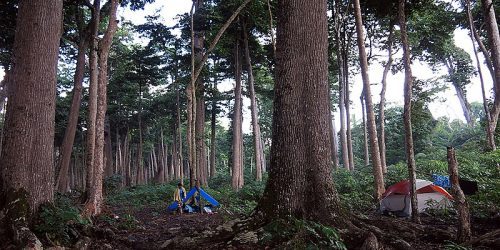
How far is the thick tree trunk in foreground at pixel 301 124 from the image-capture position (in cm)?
516

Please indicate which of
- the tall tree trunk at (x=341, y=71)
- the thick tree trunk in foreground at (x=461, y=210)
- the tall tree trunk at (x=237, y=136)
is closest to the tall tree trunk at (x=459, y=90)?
the tall tree trunk at (x=341, y=71)

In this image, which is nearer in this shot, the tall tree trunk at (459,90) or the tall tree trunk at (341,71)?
the tall tree trunk at (341,71)

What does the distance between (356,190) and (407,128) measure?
21.5 feet

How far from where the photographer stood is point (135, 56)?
2530cm

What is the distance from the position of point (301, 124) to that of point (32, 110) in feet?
13.9

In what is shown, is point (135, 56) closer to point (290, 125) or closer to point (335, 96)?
point (335, 96)

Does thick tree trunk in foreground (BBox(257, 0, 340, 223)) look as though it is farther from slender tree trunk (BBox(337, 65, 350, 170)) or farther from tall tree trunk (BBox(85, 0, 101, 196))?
slender tree trunk (BBox(337, 65, 350, 170))

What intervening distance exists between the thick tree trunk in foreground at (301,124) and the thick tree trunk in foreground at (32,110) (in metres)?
3.46

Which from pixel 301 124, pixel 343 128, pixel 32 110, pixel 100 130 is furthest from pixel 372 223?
pixel 343 128

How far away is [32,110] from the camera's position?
560 centimetres

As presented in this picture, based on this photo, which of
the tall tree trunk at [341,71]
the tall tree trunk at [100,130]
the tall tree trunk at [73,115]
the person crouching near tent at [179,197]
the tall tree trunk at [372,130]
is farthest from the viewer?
the tall tree trunk at [341,71]

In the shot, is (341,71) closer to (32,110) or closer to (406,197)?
(406,197)

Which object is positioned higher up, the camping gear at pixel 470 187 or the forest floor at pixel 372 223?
the camping gear at pixel 470 187

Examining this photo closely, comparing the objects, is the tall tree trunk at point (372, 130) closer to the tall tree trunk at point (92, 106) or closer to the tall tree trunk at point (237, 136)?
the tall tree trunk at point (92, 106)
